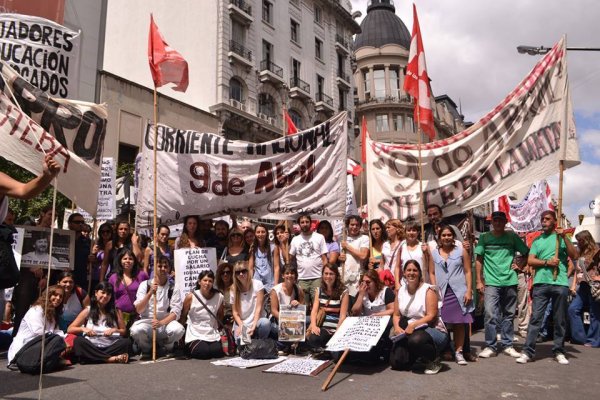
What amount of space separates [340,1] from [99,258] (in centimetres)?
3562

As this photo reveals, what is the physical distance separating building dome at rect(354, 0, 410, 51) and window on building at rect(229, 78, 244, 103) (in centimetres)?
2828

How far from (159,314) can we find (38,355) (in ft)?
5.25

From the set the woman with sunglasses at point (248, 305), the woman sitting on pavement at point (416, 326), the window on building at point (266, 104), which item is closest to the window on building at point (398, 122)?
the window on building at point (266, 104)

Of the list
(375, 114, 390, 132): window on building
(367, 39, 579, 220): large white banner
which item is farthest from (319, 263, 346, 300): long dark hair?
(375, 114, 390, 132): window on building

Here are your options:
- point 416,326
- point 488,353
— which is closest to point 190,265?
point 416,326

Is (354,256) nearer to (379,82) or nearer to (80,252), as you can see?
(80,252)

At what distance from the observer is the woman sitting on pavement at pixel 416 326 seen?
5.54 m

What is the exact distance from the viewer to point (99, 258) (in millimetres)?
7578

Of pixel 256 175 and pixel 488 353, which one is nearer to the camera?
pixel 488 353

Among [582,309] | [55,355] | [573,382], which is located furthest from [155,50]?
[582,309]

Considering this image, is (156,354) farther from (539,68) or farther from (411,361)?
(539,68)

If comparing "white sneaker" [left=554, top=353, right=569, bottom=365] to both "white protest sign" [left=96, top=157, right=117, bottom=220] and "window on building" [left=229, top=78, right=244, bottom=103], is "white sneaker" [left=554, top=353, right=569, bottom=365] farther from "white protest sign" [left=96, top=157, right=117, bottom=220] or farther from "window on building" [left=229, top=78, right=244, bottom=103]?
"window on building" [left=229, top=78, right=244, bottom=103]

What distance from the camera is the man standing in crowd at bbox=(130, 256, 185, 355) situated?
6.46m

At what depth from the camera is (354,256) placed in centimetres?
754
